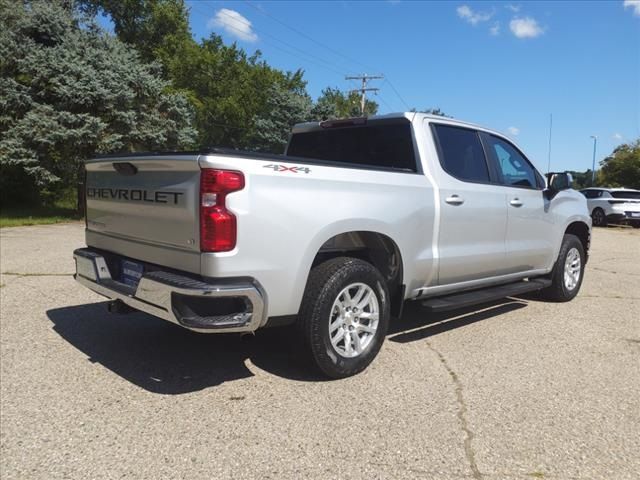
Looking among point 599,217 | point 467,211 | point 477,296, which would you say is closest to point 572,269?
point 477,296

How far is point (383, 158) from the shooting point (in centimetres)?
467

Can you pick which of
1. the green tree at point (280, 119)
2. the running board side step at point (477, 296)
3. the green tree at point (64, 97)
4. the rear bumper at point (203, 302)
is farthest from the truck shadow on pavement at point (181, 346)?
the green tree at point (280, 119)

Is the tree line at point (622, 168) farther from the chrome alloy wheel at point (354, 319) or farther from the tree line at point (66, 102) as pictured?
the chrome alloy wheel at point (354, 319)

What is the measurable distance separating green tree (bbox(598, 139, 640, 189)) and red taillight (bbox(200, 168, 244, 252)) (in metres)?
48.6

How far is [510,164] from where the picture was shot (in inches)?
219

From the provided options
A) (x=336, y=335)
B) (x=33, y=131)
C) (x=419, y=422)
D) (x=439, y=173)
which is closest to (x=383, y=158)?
(x=439, y=173)

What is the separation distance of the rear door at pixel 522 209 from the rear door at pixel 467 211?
0.53 ft

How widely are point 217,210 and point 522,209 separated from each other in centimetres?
364

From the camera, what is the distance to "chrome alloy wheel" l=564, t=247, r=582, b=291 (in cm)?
644

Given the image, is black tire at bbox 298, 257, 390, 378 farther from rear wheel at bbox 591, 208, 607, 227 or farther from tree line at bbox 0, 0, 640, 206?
rear wheel at bbox 591, 208, 607, 227

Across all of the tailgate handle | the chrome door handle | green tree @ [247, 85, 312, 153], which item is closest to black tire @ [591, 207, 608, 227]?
green tree @ [247, 85, 312, 153]

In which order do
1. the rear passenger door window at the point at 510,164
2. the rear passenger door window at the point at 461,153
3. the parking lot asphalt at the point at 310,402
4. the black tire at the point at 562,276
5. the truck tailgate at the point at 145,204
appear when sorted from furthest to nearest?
the black tire at the point at 562,276, the rear passenger door window at the point at 510,164, the rear passenger door window at the point at 461,153, the truck tailgate at the point at 145,204, the parking lot asphalt at the point at 310,402

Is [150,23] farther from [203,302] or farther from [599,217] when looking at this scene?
[203,302]

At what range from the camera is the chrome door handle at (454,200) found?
4534 mm
